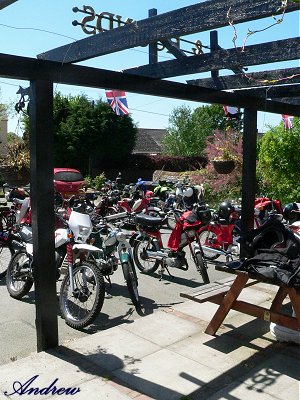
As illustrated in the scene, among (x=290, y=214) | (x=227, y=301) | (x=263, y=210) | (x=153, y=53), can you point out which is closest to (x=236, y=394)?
(x=227, y=301)

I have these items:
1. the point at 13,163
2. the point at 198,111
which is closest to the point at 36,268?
the point at 13,163

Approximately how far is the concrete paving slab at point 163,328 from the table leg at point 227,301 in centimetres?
20

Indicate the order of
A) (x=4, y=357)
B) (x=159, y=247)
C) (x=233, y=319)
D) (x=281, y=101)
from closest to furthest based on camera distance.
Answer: (x=4, y=357), (x=233, y=319), (x=281, y=101), (x=159, y=247)

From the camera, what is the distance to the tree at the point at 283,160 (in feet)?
33.3

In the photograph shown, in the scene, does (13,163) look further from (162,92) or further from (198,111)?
(198,111)

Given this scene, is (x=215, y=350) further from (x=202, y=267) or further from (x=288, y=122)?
(x=288, y=122)

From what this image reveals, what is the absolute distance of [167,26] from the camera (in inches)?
119

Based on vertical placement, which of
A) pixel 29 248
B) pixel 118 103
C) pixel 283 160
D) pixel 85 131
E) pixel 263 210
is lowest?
pixel 29 248

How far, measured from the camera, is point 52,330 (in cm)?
361

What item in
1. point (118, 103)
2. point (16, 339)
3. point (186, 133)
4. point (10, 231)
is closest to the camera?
point (16, 339)

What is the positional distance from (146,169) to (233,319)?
70.5 feet

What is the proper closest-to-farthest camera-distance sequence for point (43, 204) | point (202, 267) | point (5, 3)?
point (5, 3)
point (43, 204)
point (202, 267)

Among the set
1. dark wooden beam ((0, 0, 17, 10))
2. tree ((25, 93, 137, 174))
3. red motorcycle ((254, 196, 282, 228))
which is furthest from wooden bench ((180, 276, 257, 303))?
tree ((25, 93, 137, 174))

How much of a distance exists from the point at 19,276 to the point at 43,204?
2128mm
